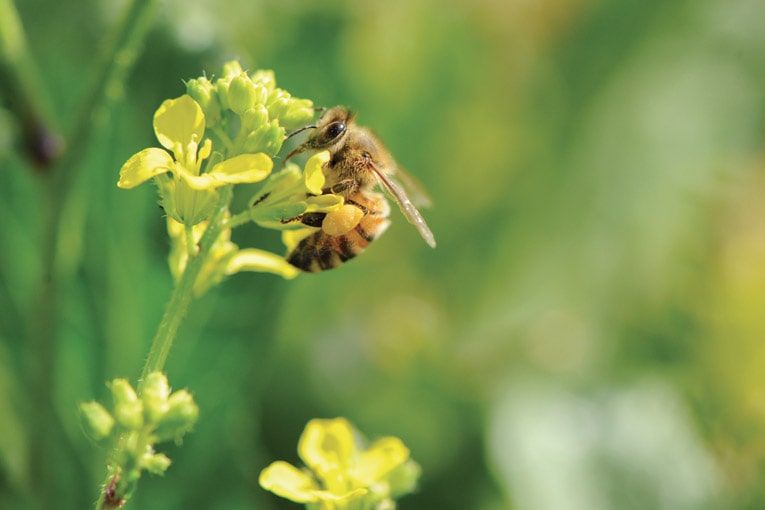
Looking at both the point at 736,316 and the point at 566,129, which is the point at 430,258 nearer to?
the point at 566,129

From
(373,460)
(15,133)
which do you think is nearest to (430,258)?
(15,133)

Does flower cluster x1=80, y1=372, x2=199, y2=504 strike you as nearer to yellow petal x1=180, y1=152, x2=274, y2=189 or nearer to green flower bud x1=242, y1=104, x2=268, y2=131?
yellow petal x1=180, y1=152, x2=274, y2=189

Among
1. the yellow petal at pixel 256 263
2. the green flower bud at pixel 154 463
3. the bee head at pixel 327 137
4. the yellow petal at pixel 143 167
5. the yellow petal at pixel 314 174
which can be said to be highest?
the bee head at pixel 327 137

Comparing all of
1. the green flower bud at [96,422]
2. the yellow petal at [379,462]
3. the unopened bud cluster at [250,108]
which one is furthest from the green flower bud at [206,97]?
the yellow petal at [379,462]

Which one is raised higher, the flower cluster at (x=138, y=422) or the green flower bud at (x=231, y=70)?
the green flower bud at (x=231, y=70)

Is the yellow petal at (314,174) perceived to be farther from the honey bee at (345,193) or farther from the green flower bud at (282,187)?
the honey bee at (345,193)

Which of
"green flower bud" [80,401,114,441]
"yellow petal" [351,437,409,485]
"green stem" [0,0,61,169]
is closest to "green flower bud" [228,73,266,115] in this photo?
"green flower bud" [80,401,114,441]
